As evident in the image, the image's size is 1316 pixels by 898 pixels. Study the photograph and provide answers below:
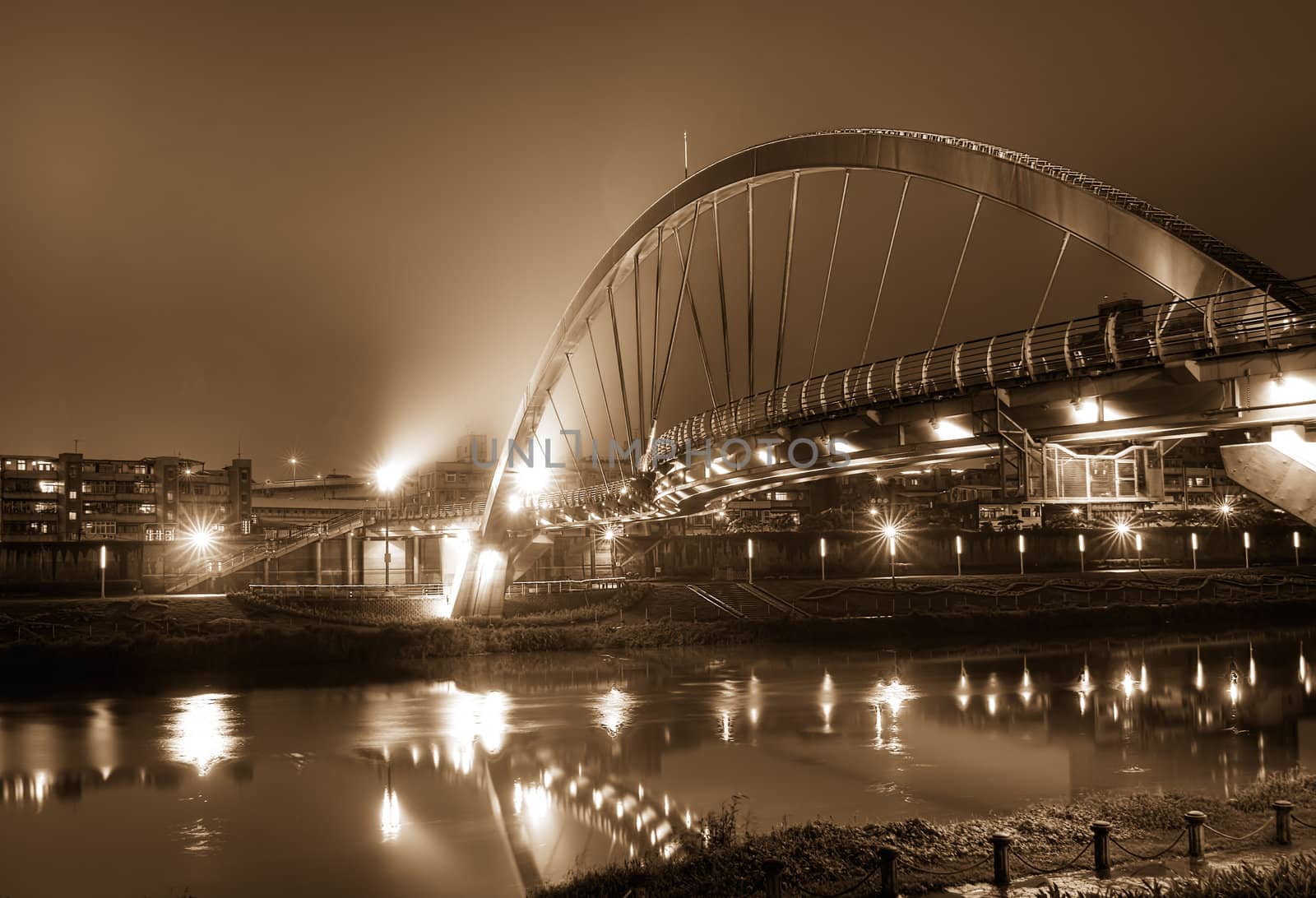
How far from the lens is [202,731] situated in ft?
87.4

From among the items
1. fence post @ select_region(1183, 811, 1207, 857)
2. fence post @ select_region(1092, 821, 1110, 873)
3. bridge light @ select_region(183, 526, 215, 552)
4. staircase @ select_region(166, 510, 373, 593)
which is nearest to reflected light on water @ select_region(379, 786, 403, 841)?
fence post @ select_region(1092, 821, 1110, 873)

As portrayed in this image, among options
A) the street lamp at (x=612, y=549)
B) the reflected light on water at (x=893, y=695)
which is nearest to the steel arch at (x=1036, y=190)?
the reflected light on water at (x=893, y=695)

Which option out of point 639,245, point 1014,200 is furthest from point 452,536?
point 1014,200

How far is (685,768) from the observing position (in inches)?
850

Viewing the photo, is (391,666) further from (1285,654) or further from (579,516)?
(1285,654)

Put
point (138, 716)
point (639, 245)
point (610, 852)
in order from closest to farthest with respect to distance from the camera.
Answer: point (610, 852) → point (138, 716) → point (639, 245)

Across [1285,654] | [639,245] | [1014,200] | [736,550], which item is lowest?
[1285,654]

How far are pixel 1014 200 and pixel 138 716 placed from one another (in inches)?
955

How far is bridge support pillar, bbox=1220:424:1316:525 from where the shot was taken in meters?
15.8

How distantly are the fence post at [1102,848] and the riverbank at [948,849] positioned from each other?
8.5 inches

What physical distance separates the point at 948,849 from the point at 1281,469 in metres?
7.77

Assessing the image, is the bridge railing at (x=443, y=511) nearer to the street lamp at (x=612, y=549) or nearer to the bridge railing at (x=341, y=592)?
the bridge railing at (x=341, y=592)

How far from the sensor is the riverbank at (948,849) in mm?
→ 11734

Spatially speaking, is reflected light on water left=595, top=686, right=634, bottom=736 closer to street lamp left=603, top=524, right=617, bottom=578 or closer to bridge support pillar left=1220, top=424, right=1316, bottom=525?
bridge support pillar left=1220, top=424, right=1316, bottom=525
